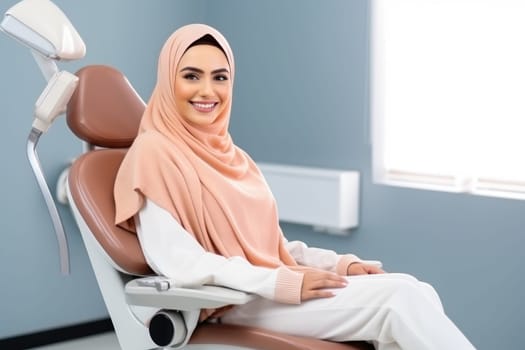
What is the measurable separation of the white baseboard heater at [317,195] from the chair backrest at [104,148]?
1.13 m

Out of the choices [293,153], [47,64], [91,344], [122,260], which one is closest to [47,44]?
[47,64]

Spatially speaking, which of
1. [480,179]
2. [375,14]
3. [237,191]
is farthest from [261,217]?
[375,14]

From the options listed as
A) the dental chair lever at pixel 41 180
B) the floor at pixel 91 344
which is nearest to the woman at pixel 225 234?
the dental chair lever at pixel 41 180

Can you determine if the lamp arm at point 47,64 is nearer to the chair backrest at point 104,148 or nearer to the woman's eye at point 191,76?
the chair backrest at point 104,148

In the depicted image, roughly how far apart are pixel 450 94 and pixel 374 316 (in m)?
1.37

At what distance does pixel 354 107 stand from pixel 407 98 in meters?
0.23

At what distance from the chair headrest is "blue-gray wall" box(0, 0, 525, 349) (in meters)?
1.08

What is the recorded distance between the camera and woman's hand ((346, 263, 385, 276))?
2105mm

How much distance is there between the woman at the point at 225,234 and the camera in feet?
5.83

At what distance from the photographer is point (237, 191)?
6.75 feet

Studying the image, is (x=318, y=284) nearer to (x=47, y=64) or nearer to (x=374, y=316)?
(x=374, y=316)

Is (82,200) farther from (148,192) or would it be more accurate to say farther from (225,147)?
(225,147)

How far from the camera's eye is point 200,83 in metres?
2.05

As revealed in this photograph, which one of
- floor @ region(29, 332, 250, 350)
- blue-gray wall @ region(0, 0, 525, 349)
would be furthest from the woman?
floor @ region(29, 332, 250, 350)
